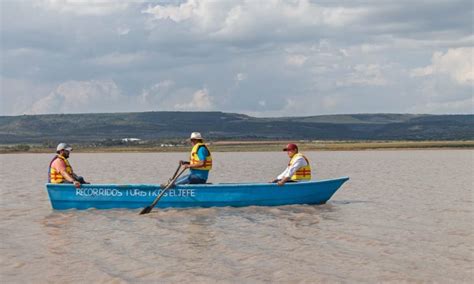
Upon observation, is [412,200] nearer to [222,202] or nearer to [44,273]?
[222,202]

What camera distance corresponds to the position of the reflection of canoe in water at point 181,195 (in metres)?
18.2

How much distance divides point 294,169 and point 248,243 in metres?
5.88

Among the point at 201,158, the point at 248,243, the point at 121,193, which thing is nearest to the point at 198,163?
the point at 201,158

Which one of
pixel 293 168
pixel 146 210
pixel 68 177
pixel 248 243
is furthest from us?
pixel 293 168

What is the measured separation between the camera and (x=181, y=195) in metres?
18.2

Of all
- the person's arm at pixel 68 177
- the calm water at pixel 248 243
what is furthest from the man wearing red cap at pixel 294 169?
the person's arm at pixel 68 177

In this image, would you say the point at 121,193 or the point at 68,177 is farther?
the point at 121,193

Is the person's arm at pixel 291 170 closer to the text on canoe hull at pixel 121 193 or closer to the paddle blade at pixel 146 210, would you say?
the text on canoe hull at pixel 121 193

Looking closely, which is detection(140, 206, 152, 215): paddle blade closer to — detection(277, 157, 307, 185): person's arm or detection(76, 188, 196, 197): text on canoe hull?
detection(76, 188, 196, 197): text on canoe hull

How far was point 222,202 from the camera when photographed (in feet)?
60.2

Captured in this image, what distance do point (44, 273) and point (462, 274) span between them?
6840 mm

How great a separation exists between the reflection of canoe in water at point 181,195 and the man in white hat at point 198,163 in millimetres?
551

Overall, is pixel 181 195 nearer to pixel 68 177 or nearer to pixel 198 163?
pixel 198 163

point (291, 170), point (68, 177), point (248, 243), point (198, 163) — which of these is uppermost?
point (198, 163)
